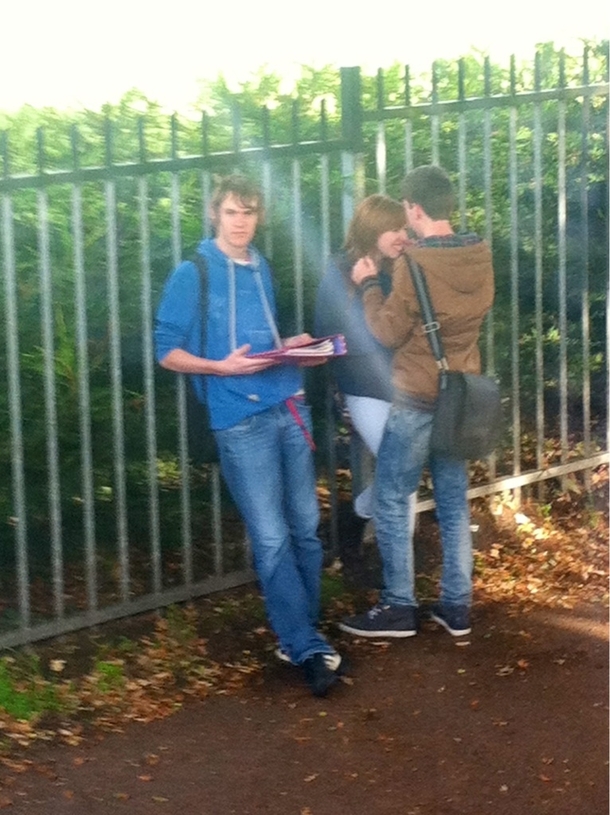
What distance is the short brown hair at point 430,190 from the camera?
19.3 ft

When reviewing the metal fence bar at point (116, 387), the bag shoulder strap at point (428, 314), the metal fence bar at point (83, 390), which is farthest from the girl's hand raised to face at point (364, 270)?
the metal fence bar at point (83, 390)

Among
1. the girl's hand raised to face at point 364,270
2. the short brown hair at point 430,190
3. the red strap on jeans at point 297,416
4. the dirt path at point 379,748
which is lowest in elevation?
the dirt path at point 379,748

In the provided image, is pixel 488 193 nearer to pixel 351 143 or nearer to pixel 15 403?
pixel 351 143

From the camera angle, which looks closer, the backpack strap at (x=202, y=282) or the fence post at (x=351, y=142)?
the backpack strap at (x=202, y=282)

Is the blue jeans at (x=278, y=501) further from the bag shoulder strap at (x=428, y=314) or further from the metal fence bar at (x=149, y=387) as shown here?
the bag shoulder strap at (x=428, y=314)

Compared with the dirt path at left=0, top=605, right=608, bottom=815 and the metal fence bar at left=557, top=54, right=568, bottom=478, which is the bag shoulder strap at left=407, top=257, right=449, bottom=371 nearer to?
the dirt path at left=0, top=605, right=608, bottom=815

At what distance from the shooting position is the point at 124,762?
17.0 feet

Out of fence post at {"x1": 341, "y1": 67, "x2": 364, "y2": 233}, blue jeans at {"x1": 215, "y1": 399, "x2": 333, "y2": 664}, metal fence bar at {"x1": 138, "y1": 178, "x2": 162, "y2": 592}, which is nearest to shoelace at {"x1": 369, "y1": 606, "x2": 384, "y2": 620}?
blue jeans at {"x1": 215, "y1": 399, "x2": 333, "y2": 664}

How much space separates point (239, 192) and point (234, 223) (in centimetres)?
11

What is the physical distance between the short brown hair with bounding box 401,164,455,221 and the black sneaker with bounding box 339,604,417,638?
154 cm

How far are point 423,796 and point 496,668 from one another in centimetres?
121

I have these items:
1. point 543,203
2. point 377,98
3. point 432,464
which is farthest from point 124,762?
point 543,203

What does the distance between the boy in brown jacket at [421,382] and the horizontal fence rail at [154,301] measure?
1.96 feet

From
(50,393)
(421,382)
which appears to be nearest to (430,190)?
(421,382)
